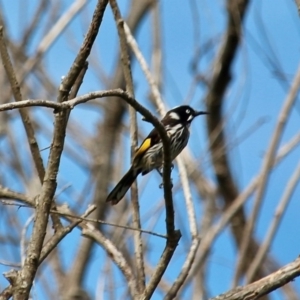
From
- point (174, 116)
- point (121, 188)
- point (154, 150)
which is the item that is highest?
point (174, 116)

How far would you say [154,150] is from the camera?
4.84 metres

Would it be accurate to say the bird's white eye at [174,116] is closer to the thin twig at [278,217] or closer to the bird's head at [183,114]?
the bird's head at [183,114]

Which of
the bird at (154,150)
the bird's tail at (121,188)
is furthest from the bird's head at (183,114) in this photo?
the bird's tail at (121,188)

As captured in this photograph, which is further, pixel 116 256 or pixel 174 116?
pixel 174 116

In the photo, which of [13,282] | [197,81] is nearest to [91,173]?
[197,81]

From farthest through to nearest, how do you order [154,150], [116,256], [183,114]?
[183,114]
[154,150]
[116,256]

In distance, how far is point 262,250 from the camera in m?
5.42

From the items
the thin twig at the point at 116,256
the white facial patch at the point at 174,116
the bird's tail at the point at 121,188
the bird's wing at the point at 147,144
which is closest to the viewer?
the thin twig at the point at 116,256

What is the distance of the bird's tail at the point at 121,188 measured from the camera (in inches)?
179

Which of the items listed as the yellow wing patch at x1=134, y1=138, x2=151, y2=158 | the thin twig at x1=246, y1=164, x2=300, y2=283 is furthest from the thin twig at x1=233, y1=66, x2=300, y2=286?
the yellow wing patch at x1=134, y1=138, x2=151, y2=158

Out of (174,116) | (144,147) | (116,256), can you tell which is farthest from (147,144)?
(116,256)

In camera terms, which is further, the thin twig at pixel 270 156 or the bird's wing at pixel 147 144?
the thin twig at pixel 270 156

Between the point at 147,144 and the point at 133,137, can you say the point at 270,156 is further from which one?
the point at 133,137

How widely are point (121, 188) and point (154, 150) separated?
15.2 inches
